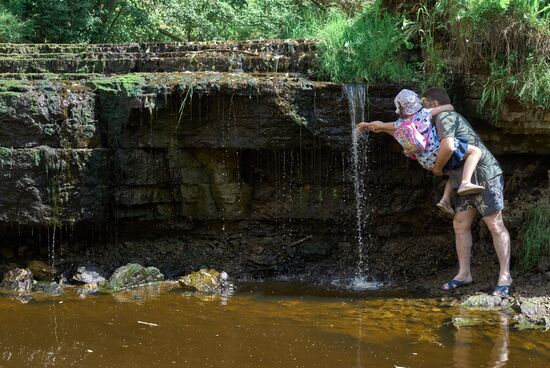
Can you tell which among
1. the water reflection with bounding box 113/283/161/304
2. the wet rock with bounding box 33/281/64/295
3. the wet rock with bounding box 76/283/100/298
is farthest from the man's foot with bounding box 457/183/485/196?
the wet rock with bounding box 33/281/64/295

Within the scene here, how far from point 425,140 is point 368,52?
1.96m

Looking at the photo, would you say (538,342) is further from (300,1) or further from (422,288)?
(300,1)

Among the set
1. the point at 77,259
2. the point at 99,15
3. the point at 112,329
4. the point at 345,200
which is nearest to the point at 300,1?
the point at 99,15

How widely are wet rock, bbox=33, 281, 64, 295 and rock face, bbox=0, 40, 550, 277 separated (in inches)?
29.7

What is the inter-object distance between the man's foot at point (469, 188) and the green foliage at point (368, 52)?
1.82m

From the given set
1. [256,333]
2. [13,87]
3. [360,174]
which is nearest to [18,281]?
[13,87]

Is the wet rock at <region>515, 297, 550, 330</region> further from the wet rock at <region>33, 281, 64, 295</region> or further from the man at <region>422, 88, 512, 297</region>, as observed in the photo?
the wet rock at <region>33, 281, 64, 295</region>

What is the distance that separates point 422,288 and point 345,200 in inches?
62.8

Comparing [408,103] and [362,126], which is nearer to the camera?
[408,103]

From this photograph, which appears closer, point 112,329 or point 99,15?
point 112,329

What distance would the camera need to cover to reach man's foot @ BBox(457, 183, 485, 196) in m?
6.48

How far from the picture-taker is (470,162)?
257 inches

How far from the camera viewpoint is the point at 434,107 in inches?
269

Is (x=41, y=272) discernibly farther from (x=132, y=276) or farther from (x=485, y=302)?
(x=485, y=302)
